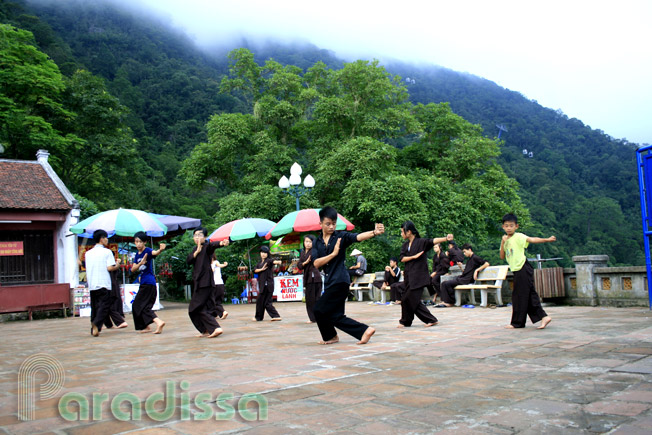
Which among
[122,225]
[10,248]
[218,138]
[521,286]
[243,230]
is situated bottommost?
[521,286]

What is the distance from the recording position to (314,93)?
88.7ft

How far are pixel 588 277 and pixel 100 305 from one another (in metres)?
9.34

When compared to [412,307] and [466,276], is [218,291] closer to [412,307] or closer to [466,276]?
[412,307]

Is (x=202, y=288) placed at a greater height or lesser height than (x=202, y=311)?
greater

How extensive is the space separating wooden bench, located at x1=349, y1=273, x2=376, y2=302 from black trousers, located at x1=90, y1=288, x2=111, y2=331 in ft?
31.4

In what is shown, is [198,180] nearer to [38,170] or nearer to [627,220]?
[38,170]

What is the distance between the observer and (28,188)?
1634 centimetres

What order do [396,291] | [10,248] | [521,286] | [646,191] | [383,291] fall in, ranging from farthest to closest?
[383,291], [10,248], [396,291], [646,191], [521,286]

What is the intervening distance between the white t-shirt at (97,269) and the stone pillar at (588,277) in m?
8.96

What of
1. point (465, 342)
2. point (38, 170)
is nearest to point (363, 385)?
point (465, 342)

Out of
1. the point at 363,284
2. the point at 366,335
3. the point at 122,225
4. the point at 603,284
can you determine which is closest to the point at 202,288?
the point at 366,335

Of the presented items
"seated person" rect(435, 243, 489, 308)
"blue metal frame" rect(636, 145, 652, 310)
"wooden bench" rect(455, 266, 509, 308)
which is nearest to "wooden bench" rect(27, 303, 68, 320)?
"seated person" rect(435, 243, 489, 308)

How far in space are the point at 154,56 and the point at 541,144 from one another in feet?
155

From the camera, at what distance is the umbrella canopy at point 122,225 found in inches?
546
